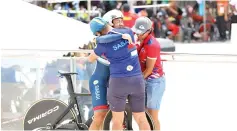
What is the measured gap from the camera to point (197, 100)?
5672 mm

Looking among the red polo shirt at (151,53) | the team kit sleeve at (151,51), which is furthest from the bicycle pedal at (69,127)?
the team kit sleeve at (151,51)

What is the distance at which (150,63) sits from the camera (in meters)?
4.86

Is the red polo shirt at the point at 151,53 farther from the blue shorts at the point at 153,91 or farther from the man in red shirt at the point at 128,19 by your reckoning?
the man in red shirt at the point at 128,19

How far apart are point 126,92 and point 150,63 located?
1.24 feet

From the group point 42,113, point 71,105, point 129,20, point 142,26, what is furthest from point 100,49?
point 129,20

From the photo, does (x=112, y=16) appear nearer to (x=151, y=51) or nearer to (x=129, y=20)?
(x=151, y=51)

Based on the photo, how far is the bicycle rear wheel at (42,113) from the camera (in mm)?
5508

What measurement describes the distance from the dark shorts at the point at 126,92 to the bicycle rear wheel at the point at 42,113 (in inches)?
36.5

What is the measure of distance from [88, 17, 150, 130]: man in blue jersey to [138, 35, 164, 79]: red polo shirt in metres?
0.21

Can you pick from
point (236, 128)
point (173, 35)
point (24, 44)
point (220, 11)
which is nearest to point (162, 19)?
point (173, 35)

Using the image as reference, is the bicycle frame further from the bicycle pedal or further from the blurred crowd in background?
the blurred crowd in background

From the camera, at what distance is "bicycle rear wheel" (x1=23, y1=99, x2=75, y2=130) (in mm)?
5508

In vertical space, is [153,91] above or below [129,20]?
below

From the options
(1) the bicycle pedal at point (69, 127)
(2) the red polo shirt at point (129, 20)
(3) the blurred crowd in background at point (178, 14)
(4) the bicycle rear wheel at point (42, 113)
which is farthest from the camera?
(3) the blurred crowd in background at point (178, 14)
